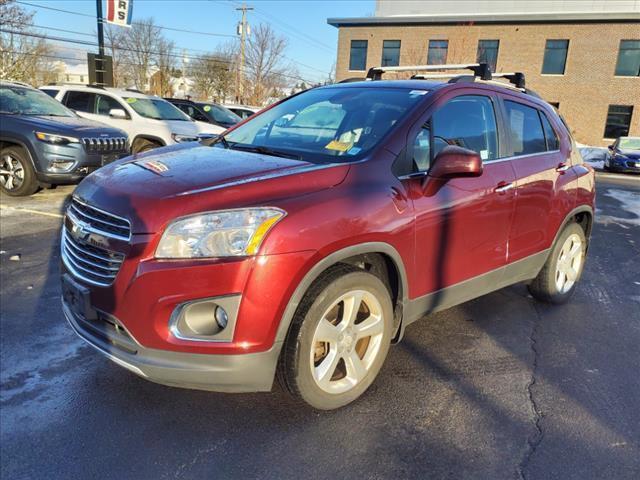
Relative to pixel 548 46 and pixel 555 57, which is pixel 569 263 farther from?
pixel 548 46

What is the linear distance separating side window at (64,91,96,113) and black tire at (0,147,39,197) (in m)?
3.03

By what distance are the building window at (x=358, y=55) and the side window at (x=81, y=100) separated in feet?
96.5

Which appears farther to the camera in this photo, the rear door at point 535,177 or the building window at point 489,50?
the building window at point 489,50

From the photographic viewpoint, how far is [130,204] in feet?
7.80

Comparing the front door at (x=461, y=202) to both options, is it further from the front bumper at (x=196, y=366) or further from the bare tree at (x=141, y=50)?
the bare tree at (x=141, y=50)

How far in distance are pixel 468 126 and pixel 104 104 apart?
30.0 feet

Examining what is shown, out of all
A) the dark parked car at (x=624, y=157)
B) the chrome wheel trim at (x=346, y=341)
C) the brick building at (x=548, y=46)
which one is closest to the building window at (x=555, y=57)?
the brick building at (x=548, y=46)

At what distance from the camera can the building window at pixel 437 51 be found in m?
35.1

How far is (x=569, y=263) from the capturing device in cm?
462

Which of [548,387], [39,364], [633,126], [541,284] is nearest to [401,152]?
[548,387]

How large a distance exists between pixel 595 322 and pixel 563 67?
3327 cm

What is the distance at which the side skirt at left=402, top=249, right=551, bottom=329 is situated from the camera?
122 inches

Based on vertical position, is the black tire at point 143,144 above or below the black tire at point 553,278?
above

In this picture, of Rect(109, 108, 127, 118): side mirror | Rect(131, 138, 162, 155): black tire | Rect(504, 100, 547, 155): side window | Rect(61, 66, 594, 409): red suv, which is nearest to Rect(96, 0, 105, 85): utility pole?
Rect(109, 108, 127, 118): side mirror
